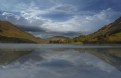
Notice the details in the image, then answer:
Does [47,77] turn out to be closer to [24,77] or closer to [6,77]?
[24,77]

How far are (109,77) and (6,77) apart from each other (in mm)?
8265

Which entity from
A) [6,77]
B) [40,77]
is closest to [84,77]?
[40,77]

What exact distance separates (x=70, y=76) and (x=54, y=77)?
58.2 inches

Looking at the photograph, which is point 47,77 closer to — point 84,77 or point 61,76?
point 61,76

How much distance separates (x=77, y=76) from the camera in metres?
20.9

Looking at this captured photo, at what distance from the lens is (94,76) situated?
828 inches

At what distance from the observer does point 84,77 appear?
20.4 meters

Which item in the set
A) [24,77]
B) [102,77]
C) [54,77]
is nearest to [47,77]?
[54,77]

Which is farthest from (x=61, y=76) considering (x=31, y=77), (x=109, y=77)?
(x=109, y=77)

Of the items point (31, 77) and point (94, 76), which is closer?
point (31, 77)

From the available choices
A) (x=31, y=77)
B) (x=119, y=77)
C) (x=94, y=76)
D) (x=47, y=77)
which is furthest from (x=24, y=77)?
(x=119, y=77)

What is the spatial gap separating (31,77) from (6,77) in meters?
1.94

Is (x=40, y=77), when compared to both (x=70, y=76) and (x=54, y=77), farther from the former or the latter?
(x=70, y=76)

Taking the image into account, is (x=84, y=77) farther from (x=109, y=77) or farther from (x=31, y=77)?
(x=31, y=77)
